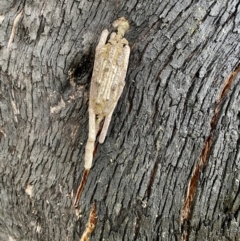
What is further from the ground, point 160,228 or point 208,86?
point 208,86

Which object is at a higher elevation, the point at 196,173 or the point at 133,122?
the point at 133,122

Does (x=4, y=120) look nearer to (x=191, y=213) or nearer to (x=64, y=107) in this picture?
(x=64, y=107)

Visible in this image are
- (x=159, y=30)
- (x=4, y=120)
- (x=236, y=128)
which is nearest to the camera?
(x=236, y=128)

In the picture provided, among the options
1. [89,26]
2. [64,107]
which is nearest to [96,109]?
[64,107]

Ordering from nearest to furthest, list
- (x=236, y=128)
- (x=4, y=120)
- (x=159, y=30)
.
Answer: (x=236, y=128), (x=159, y=30), (x=4, y=120)

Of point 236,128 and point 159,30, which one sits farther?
point 159,30

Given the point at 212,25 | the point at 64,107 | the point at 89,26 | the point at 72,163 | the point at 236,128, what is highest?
the point at 212,25

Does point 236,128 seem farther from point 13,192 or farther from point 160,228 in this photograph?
point 13,192
